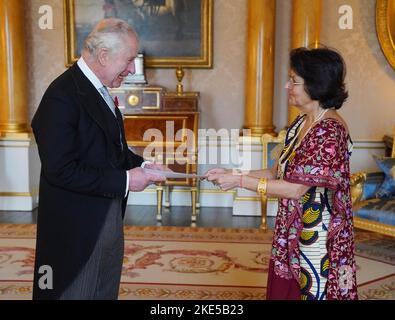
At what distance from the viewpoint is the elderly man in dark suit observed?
192 centimetres

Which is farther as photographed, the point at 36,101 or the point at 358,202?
the point at 36,101

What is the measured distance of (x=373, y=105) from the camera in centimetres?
645

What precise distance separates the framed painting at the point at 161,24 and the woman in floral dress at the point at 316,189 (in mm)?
4225

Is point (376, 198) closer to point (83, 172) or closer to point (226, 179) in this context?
Answer: point (226, 179)

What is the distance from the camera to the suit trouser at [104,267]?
6.72 ft

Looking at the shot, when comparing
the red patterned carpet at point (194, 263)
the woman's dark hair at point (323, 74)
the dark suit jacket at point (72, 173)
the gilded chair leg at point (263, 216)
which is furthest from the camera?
the gilded chair leg at point (263, 216)

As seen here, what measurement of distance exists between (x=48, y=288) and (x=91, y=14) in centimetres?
512

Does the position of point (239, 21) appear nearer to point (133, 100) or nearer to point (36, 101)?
point (133, 100)

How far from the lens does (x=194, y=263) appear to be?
4.37 m

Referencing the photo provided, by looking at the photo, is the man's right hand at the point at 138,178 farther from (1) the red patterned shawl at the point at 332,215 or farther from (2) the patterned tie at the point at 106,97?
(1) the red patterned shawl at the point at 332,215

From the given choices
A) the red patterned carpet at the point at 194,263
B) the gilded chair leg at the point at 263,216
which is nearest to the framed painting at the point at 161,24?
the gilded chair leg at the point at 263,216

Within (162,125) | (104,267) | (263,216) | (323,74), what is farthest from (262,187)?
(162,125)

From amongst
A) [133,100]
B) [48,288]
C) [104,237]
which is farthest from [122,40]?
[133,100]
